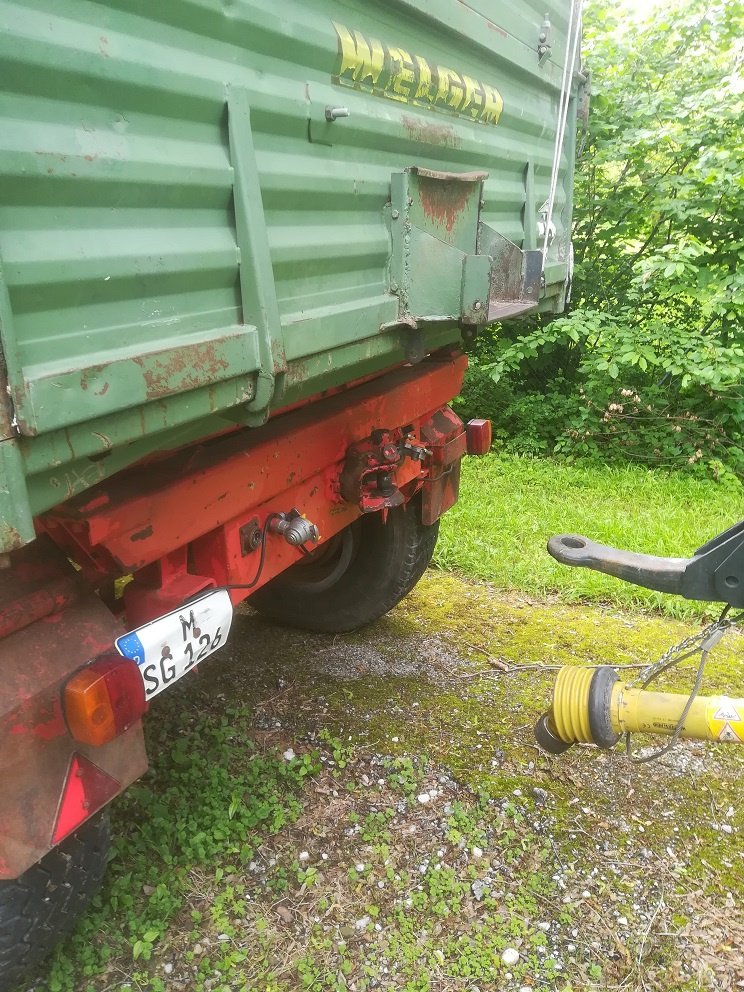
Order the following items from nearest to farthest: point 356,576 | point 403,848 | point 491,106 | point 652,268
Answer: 1. point 403,848
2. point 491,106
3. point 356,576
4. point 652,268

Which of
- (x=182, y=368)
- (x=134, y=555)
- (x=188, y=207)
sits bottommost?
(x=134, y=555)

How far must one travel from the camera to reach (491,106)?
2.29m

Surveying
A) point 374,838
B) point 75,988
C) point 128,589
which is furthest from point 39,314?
point 374,838

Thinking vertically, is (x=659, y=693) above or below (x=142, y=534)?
below

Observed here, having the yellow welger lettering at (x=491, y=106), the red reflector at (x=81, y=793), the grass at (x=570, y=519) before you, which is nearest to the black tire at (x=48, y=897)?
the red reflector at (x=81, y=793)

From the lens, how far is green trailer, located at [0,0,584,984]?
1002 millimetres

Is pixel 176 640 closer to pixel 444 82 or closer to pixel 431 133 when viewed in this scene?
pixel 431 133

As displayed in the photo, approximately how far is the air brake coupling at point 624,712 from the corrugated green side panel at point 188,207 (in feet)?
2.89

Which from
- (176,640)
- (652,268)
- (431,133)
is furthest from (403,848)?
(652,268)

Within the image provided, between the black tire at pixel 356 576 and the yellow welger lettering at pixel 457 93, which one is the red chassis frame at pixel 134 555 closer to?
the black tire at pixel 356 576

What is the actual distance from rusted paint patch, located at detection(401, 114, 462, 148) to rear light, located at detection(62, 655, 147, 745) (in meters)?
1.44

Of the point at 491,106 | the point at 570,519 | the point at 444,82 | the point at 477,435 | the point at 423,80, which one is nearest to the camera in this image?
the point at 423,80

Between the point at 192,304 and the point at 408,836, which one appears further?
the point at 408,836

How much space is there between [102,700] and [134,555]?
0.99ft
